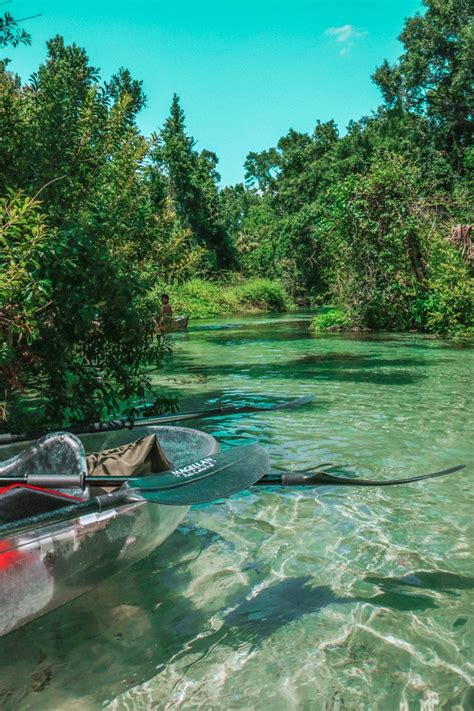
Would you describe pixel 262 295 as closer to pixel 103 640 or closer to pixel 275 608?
pixel 275 608

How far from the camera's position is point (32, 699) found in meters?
2.72

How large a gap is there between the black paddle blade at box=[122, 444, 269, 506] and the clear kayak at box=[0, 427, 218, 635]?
0.53 feet

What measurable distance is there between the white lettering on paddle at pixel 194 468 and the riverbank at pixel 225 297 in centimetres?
3069

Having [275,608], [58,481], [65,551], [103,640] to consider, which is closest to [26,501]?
[58,481]

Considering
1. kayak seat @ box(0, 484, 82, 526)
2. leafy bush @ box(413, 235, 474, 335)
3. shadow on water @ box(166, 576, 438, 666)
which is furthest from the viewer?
leafy bush @ box(413, 235, 474, 335)

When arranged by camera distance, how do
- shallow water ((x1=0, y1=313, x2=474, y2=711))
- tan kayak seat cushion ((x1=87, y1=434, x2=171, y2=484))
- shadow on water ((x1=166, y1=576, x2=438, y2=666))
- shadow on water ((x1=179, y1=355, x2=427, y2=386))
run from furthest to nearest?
shadow on water ((x1=179, y1=355, x2=427, y2=386)) < tan kayak seat cushion ((x1=87, y1=434, x2=171, y2=484)) < shadow on water ((x1=166, y1=576, x2=438, y2=666)) < shallow water ((x1=0, y1=313, x2=474, y2=711))

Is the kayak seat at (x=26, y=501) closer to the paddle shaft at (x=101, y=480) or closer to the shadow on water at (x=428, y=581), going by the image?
the paddle shaft at (x=101, y=480)

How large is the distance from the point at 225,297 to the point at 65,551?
40071 mm

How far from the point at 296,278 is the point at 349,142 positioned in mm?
12424

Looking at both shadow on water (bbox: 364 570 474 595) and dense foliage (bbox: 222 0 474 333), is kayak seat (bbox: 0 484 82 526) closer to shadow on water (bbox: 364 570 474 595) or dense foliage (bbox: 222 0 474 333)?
shadow on water (bbox: 364 570 474 595)

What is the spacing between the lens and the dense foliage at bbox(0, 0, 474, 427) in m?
5.64

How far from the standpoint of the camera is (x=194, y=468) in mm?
3408

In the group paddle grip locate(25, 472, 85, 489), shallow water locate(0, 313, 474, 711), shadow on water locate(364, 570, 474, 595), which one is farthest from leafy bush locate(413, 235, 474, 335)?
paddle grip locate(25, 472, 85, 489)

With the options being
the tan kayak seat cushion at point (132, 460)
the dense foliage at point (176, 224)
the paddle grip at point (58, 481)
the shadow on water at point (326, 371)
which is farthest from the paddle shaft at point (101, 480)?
the shadow on water at point (326, 371)
